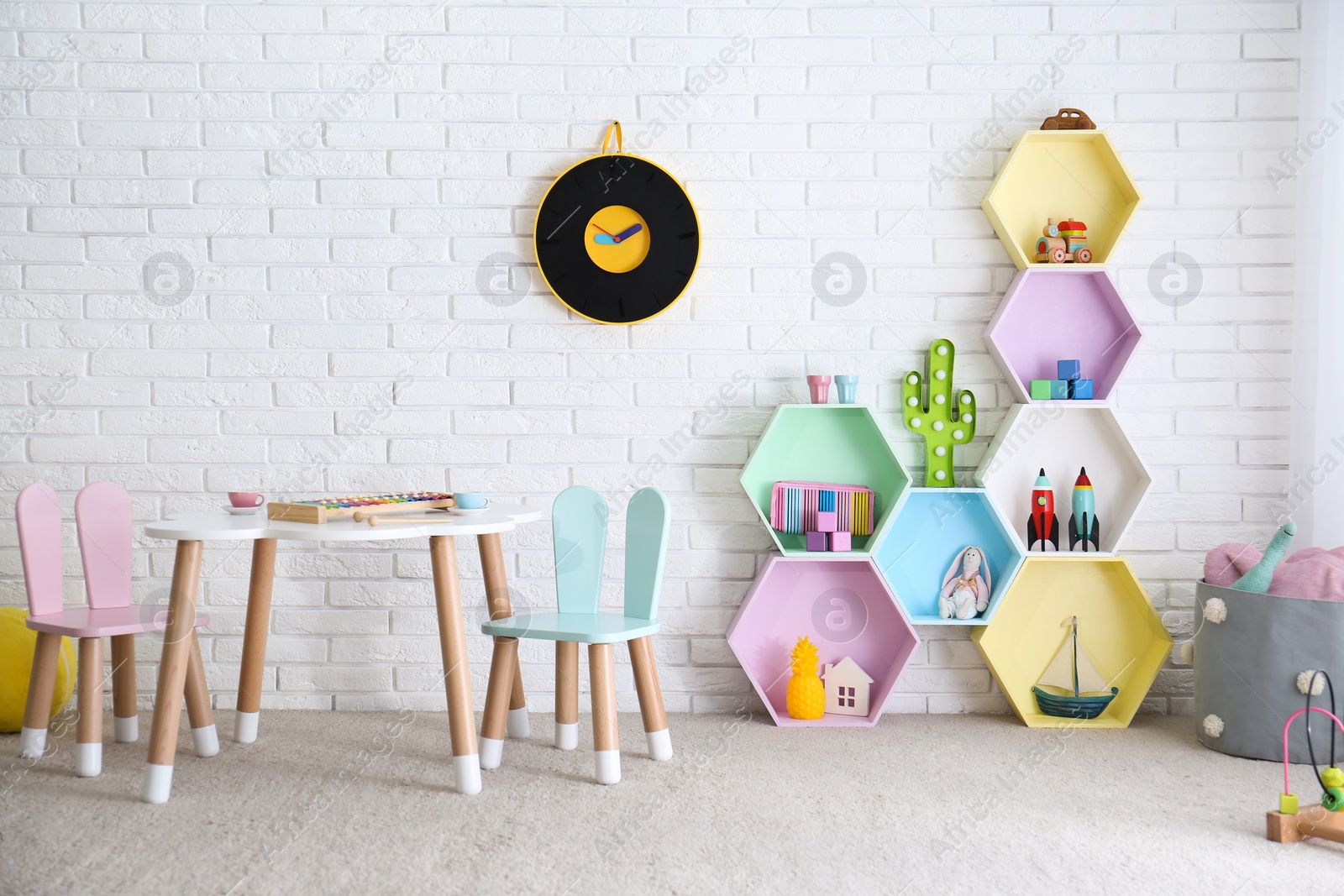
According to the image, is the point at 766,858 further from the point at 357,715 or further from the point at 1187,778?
the point at 357,715

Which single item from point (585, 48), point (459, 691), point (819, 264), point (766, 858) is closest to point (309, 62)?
point (585, 48)

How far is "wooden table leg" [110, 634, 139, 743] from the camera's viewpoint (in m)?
2.26

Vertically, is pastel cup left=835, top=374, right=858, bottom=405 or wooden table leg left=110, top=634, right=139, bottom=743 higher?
pastel cup left=835, top=374, right=858, bottom=405

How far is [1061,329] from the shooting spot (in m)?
2.73

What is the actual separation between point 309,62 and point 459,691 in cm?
187

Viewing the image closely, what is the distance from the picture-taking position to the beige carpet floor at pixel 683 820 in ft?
5.47

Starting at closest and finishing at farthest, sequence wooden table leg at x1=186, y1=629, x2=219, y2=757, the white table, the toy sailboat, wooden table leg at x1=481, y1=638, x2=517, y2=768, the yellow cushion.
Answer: the white table → wooden table leg at x1=481, y1=638, x2=517, y2=768 → wooden table leg at x1=186, y1=629, x2=219, y2=757 → the yellow cushion → the toy sailboat

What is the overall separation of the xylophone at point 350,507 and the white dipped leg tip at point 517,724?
609 mm

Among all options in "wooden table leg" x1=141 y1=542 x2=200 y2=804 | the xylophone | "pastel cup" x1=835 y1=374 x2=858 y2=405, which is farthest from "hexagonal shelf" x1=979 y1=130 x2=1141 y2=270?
"wooden table leg" x1=141 y1=542 x2=200 y2=804

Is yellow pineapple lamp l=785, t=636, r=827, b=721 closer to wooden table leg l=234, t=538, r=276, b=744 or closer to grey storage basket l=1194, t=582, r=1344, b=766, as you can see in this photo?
grey storage basket l=1194, t=582, r=1344, b=766

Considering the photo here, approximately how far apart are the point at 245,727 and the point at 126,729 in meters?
0.29

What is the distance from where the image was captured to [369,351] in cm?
271

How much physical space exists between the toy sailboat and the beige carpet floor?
85 mm

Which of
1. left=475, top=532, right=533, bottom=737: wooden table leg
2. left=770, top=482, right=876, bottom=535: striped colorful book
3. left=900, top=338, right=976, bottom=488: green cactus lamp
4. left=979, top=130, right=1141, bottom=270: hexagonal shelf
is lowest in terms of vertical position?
left=475, top=532, right=533, bottom=737: wooden table leg
